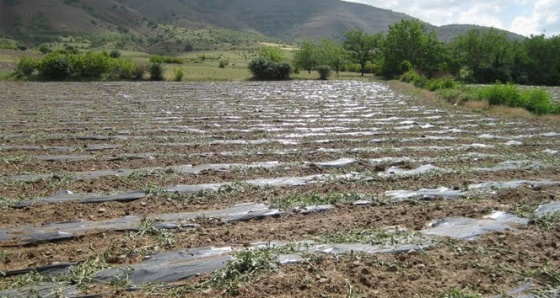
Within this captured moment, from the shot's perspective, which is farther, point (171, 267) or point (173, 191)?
point (173, 191)

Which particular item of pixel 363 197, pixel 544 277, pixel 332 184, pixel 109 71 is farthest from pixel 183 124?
pixel 109 71

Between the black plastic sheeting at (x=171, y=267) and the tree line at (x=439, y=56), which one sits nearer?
the black plastic sheeting at (x=171, y=267)

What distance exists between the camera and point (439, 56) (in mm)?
54156

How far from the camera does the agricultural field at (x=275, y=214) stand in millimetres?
4164

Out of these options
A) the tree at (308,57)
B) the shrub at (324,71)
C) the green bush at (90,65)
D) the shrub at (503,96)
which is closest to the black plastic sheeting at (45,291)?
the shrub at (503,96)

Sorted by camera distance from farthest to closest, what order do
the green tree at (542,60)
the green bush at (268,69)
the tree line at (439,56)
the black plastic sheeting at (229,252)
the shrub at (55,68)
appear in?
1. the green tree at (542,60)
2. the tree line at (439,56)
3. the green bush at (268,69)
4. the shrub at (55,68)
5. the black plastic sheeting at (229,252)

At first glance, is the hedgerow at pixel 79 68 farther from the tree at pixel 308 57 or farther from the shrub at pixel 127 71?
the tree at pixel 308 57

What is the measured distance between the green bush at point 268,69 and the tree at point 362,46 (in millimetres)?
18866

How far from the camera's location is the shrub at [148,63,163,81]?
3838 centimetres

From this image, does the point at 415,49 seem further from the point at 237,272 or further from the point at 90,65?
the point at 237,272

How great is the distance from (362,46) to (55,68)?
3939cm

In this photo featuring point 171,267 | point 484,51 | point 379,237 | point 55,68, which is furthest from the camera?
point 484,51

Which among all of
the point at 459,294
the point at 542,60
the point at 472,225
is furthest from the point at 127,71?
the point at 542,60

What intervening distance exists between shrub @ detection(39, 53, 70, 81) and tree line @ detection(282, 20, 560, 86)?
24.3 meters
